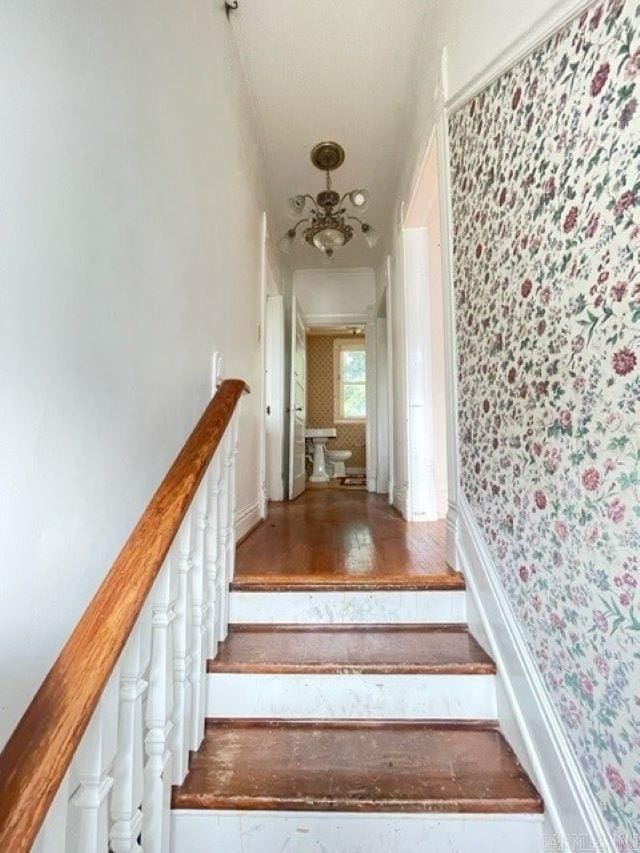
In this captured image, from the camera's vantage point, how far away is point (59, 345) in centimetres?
79

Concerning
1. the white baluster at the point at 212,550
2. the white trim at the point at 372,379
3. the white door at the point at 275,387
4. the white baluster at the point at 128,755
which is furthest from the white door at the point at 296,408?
Result: the white baluster at the point at 128,755

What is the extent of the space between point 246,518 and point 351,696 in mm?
1358

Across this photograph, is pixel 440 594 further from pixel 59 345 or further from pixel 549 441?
pixel 59 345

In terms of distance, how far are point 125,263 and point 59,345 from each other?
0.35 meters

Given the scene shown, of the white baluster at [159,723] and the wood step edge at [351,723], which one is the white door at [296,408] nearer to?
the wood step edge at [351,723]

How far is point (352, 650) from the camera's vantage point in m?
1.41

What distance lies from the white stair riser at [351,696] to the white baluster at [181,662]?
0.23 m

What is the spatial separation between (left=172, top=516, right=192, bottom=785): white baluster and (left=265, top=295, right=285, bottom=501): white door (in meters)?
2.96

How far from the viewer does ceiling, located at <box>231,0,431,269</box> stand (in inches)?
82.6

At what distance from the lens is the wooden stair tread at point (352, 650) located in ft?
4.29

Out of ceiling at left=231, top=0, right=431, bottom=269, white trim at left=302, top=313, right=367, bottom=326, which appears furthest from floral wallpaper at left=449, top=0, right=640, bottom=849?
white trim at left=302, top=313, right=367, bottom=326

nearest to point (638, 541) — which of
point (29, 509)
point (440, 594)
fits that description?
point (440, 594)

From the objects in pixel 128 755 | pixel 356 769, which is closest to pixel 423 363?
pixel 356 769

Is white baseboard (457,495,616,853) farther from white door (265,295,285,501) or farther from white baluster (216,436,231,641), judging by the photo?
white door (265,295,285,501)
